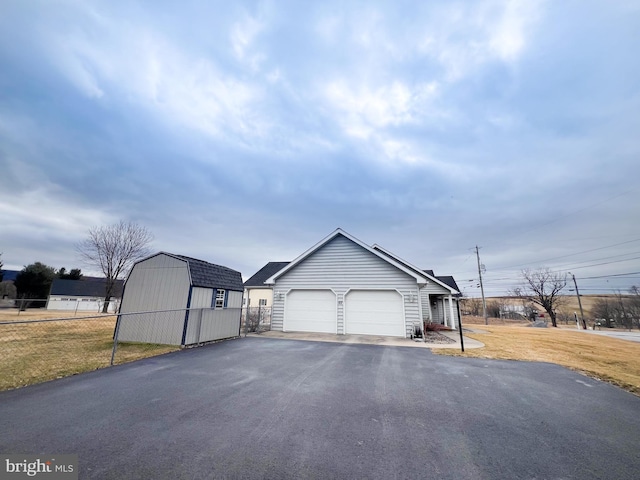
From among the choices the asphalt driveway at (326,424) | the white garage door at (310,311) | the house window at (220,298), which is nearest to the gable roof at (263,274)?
the white garage door at (310,311)

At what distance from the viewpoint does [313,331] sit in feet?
46.1

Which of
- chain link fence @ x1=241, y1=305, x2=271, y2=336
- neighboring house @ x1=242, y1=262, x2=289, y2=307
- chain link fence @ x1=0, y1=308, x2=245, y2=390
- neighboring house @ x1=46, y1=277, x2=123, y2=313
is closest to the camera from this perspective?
chain link fence @ x1=0, y1=308, x2=245, y2=390

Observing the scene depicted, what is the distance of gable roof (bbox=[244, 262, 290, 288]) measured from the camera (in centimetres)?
2615

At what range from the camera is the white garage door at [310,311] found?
13971mm

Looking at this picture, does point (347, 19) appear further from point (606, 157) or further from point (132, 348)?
point (606, 157)

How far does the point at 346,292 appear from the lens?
1373 centimetres

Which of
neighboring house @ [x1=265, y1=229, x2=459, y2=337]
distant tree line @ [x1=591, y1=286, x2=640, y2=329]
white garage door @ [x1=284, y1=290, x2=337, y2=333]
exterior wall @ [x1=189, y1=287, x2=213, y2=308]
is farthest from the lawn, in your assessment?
distant tree line @ [x1=591, y1=286, x2=640, y2=329]

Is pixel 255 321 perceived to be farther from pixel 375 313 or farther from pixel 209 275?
pixel 375 313

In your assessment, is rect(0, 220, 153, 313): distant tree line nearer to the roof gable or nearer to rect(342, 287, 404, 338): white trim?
the roof gable

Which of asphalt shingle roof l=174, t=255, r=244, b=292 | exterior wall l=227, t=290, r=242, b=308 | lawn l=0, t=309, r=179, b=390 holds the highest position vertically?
asphalt shingle roof l=174, t=255, r=244, b=292

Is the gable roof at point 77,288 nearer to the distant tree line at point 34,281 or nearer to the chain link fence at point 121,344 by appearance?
the distant tree line at point 34,281

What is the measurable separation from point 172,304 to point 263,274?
1736 centimetres

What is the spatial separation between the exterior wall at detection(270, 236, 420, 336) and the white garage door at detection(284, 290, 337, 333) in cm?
35

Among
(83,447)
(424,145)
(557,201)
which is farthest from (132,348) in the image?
(557,201)
